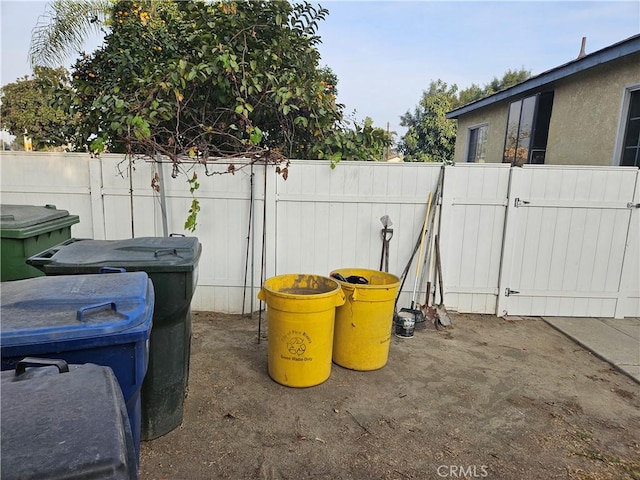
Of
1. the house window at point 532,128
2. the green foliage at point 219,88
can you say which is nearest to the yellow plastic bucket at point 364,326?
the green foliage at point 219,88

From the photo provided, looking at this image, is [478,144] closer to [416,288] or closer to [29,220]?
→ [416,288]

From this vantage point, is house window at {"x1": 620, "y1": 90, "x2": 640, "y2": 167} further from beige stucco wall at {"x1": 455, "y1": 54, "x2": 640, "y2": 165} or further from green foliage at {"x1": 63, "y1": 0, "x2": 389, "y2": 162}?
green foliage at {"x1": 63, "y1": 0, "x2": 389, "y2": 162}

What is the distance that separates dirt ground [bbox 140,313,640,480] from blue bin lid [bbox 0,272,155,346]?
1.19m

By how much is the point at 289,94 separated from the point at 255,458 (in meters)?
3.74

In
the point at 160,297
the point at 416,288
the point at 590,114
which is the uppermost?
the point at 590,114

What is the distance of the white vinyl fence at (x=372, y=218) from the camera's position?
466cm

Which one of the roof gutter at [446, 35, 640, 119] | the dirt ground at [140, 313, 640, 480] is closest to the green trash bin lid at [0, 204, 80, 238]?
the dirt ground at [140, 313, 640, 480]

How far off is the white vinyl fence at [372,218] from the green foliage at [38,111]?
4.35 feet

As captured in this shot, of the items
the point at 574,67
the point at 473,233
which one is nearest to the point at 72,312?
the point at 473,233

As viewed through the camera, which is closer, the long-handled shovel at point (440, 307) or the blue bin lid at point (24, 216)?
the blue bin lid at point (24, 216)

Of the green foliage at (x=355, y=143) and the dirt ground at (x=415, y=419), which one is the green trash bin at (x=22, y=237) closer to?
the dirt ground at (x=415, y=419)

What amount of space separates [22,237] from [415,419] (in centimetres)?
328

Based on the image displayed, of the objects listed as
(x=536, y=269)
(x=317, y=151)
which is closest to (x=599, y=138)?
(x=536, y=269)

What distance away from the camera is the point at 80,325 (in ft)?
5.07
